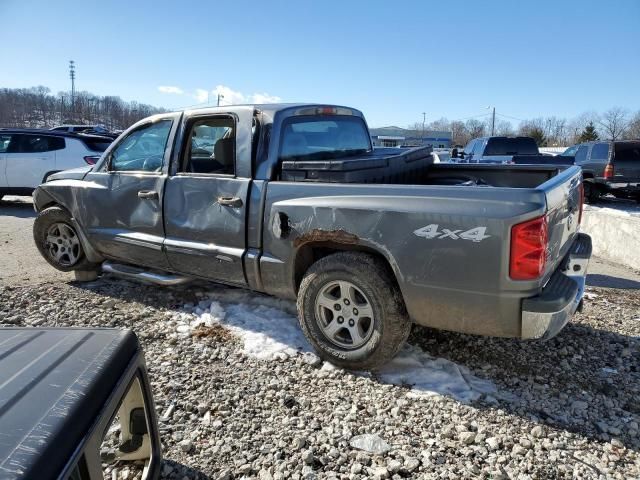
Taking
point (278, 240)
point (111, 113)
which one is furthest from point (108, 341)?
point (111, 113)

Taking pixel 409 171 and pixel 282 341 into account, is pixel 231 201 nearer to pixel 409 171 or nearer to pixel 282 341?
pixel 282 341

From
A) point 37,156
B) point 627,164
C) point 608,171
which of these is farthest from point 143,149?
point 627,164

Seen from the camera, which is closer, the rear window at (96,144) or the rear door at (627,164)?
the rear window at (96,144)

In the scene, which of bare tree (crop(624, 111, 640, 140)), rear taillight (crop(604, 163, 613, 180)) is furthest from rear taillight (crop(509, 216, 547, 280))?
bare tree (crop(624, 111, 640, 140))

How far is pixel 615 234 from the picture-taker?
6922 millimetres

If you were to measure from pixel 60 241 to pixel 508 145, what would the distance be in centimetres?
1407

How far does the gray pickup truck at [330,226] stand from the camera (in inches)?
106

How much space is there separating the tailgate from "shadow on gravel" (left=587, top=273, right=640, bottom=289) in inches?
91.2

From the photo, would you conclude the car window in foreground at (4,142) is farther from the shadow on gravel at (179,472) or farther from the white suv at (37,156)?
the shadow on gravel at (179,472)

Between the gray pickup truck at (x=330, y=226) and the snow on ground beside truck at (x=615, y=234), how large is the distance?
3.29m

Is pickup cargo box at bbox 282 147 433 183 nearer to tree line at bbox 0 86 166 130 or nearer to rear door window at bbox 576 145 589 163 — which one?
rear door window at bbox 576 145 589 163

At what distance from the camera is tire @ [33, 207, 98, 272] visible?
16.6 ft

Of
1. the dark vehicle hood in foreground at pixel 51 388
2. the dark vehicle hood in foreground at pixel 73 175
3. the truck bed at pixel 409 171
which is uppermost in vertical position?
the truck bed at pixel 409 171

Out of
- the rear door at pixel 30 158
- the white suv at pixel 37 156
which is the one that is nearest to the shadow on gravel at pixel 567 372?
the white suv at pixel 37 156
